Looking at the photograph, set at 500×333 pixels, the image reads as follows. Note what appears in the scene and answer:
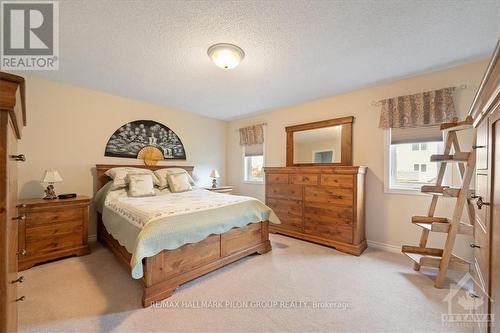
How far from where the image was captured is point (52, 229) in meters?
→ 2.53

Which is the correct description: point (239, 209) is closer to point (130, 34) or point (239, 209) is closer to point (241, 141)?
point (130, 34)

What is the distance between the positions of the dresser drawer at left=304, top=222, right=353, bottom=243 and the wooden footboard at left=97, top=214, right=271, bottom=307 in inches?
30.2

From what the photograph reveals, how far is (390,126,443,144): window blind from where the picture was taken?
8.66 feet

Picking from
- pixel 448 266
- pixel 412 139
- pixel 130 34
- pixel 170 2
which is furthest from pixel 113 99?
pixel 448 266

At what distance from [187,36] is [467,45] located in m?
2.74

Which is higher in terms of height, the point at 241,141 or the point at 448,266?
the point at 241,141

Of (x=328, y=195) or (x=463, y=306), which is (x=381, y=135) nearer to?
(x=328, y=195)

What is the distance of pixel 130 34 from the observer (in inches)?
74.7

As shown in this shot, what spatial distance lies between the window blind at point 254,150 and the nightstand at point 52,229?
308 cm

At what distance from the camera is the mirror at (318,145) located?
3.44m

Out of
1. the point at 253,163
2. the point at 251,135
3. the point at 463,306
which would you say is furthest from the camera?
the point at 253,163

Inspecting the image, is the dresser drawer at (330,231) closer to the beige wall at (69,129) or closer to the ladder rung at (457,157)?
the ladder rung at (457,157)

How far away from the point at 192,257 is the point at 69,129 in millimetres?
2738

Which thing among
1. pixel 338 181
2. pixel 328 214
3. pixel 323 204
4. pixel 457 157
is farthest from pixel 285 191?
pixel 457 157
